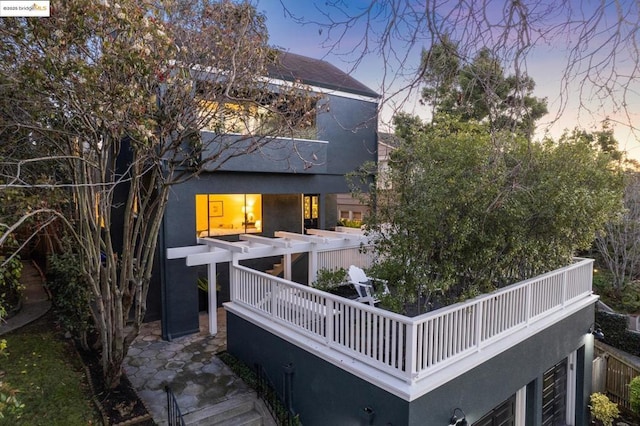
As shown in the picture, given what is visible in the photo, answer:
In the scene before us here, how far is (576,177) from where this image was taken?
782cm

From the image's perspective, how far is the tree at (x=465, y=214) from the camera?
20.6 ft

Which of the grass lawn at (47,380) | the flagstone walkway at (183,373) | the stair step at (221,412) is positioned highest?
the grass lawn at (47,380)

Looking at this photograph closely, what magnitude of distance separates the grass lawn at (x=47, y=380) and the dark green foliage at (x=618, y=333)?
16.3 m

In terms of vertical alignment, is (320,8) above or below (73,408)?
above

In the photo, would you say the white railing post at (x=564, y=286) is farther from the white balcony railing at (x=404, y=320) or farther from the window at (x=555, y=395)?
the window at (x=555, y=395)

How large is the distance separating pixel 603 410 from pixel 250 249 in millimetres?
10150

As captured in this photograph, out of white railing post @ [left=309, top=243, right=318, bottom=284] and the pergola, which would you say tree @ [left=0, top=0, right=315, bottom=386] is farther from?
white railing post @ [left=309, top=243, right=318, bottom=284]

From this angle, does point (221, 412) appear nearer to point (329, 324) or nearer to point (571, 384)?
point (329, 324)

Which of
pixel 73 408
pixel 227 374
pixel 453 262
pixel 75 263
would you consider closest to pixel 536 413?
pixel 453 262

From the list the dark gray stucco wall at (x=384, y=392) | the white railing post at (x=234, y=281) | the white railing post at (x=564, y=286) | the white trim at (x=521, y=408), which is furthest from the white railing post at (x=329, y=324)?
the white railing post at (x=564, y=286)

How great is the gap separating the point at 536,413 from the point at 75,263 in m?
10.3

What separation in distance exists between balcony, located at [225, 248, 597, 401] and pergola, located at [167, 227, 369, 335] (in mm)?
759

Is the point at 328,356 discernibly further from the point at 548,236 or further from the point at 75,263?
the point at 75,263

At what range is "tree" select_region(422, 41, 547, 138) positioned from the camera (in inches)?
96.5
